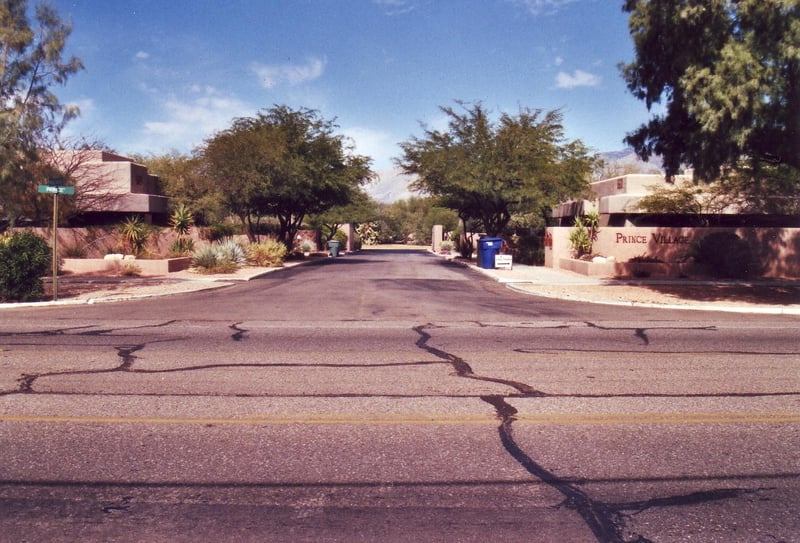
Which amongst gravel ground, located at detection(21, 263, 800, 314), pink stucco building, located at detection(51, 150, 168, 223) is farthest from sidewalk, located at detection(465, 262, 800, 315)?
pink stucco building, located at detection(51, 150, 168, 223)

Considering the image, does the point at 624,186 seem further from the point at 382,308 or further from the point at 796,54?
the point at 382,308

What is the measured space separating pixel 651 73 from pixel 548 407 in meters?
14.4

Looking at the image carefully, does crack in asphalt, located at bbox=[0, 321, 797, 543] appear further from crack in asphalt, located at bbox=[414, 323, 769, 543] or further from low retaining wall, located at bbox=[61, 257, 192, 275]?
low retaining wall, located at bbox=[61, 257, 192, 275]

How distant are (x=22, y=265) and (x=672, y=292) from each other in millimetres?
17575

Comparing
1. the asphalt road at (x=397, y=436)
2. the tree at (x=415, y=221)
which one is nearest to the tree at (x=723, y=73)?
the asphalt road at (x=397, y=436)

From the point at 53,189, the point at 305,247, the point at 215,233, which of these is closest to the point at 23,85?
the point at 53,189

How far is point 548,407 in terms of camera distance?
6973 mm

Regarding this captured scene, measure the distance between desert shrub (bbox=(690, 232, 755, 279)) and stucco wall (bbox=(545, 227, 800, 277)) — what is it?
1.35 meters

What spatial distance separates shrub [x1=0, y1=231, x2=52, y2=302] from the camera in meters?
16.6

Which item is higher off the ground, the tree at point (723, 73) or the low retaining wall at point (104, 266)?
the tree at point (723, 73)

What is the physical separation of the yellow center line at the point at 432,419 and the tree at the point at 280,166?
27543 mm

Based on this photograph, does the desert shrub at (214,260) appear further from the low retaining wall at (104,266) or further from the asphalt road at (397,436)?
the asphalt road at (397,436)

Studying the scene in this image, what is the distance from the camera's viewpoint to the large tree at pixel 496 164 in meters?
32.4

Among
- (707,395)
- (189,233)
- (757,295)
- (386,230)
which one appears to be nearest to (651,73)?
(757,295)
